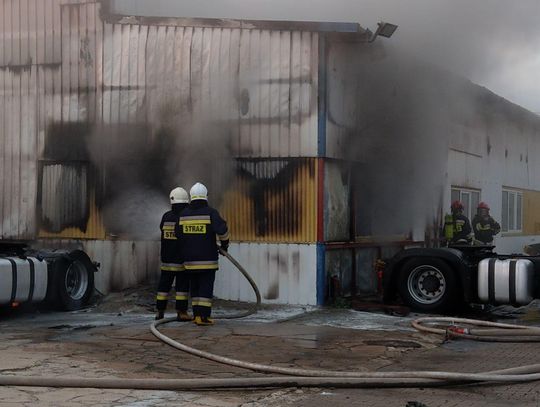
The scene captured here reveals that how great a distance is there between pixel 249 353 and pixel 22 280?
12.9ft

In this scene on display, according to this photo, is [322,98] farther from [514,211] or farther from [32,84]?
[514,211]

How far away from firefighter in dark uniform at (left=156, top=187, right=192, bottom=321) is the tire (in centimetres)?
176

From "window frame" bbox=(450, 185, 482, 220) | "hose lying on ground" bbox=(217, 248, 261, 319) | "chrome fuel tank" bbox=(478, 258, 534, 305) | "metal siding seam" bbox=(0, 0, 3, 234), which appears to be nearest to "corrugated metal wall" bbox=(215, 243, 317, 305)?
"hose lying on ground" bbox=(217, 248, 261, 319)

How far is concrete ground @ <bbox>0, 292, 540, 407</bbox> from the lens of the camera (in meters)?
6.18

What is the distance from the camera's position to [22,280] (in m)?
10.6

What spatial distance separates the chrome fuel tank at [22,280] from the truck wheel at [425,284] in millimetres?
4934

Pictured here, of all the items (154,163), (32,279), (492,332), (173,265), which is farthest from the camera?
(154,163)

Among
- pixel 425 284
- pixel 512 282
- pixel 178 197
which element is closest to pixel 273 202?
pixel 178 197

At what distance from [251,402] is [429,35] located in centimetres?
818

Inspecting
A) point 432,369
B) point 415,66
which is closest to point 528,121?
point 415,66

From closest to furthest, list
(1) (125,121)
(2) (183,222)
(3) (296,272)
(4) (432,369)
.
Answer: (4) (432,369) < (2) (183,222) < (3) (296,272) < (1) (125,121)

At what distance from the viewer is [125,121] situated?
12570 millimetres

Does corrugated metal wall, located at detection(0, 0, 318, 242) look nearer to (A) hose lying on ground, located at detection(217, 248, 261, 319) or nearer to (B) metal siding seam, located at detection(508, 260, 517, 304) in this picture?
(A) hose lying on ground, located at detection(217, 248, 261, 319)

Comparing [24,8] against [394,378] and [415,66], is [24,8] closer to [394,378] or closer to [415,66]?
[415,66]
